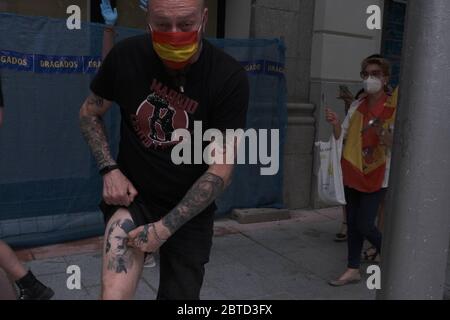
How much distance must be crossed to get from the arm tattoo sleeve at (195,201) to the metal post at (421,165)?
0.84 m

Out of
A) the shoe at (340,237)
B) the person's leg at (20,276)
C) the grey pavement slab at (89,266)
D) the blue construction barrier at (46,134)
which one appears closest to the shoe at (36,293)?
the person's leg at (20,276)

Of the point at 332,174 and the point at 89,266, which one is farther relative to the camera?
the point at 89,266

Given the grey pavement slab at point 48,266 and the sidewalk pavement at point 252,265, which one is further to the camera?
the grey pavement slab at point 48,266

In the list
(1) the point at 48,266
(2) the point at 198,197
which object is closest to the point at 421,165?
(2) the point at 198,197

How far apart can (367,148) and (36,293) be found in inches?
110

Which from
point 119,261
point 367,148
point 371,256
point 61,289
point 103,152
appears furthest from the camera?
point 371,256

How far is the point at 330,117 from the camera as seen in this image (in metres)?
4.41

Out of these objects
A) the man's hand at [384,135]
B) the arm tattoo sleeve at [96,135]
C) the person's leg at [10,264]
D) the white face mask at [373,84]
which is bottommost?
the person's leg at [10,264]

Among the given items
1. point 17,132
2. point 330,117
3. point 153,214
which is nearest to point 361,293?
point 330,117

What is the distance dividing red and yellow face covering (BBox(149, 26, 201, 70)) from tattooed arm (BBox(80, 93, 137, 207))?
0.48m

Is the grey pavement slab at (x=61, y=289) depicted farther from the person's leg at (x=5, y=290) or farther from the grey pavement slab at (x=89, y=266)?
the person's leg at (x=5, y=290)

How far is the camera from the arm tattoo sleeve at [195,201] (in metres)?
2.36

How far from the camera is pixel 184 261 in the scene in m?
2.57

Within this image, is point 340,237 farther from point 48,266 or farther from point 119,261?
point 119,261
